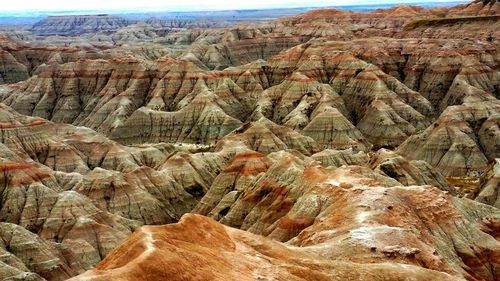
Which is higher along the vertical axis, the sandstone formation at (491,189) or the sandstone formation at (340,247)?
the sandstone formation at (340,247)

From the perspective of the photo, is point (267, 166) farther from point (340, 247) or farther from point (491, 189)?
point (340, 247)

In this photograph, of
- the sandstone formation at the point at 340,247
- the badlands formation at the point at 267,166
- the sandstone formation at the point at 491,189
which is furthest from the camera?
the sandstone formation at the point at 491,189

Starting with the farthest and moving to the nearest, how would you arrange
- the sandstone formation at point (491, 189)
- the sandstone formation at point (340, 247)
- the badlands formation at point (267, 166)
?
1. the sandstone formation at point (491, 189)
2. the badlands formation at point (267, 166)
3. the sandstone formation at point (340, 247)

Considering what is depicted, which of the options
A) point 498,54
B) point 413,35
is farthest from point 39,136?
point 413,35

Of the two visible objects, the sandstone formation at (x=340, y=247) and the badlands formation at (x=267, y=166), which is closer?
the sandstone formation at (x=340, y=247)

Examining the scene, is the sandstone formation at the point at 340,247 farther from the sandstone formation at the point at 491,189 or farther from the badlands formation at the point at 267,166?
the sandstone formation at the point at 491,189

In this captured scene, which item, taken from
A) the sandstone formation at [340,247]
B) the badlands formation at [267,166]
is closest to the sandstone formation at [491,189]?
the badlands formation at [267,166]

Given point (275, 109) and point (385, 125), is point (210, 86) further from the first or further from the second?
point (385, 125)

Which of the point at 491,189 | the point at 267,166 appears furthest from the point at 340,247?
the point at 267,166
